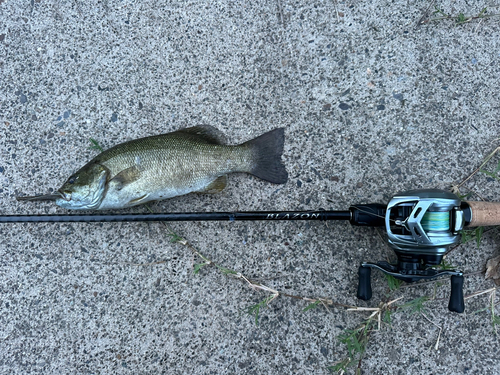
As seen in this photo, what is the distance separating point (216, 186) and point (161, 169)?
1.36 feet

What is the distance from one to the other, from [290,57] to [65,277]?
247 cm

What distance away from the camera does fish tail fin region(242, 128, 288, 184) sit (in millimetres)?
2484

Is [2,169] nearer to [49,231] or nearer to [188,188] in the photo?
[49,231]

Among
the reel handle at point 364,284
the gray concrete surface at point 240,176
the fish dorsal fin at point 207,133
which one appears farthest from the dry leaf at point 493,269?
the fish dorsal fin at point 207,133

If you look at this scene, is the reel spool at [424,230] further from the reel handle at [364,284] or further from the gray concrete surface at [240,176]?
the gray concrete surface at [240,176]

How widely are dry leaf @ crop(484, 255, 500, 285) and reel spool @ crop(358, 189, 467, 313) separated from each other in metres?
0.57

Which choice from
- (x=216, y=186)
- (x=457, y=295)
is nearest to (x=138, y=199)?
(x=216, y=186)

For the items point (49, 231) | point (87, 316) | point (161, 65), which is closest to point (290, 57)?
point (161, 65)

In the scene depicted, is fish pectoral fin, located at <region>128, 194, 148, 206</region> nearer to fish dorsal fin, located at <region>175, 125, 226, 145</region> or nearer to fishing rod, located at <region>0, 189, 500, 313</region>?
fishing rod, located at <region>0, 189, 500, 313</region>

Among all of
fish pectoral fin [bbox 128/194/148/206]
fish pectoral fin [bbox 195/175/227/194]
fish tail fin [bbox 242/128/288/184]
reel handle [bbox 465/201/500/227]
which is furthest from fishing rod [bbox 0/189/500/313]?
fish tail fin [bbox 242/128/288/184]

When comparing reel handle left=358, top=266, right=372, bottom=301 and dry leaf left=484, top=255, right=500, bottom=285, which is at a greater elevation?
reel handle left=358, top=266, right=372, bottom=301

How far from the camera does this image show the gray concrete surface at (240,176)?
2.50 meters

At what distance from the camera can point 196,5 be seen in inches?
109

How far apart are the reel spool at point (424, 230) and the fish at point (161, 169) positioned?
2.98 ft
